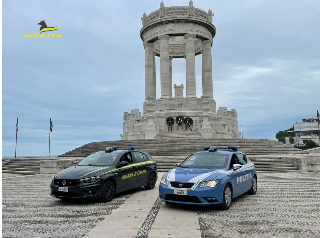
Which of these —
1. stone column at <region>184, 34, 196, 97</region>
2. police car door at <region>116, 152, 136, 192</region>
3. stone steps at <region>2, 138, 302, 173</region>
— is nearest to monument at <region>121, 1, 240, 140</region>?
stone column at <region>184, 34, 196, 97</region>

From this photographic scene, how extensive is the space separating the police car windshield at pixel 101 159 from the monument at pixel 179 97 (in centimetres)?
2413

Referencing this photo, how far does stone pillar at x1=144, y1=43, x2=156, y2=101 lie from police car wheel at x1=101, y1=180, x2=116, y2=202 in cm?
3326

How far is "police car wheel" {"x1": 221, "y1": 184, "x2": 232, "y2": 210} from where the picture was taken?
701 centimetres

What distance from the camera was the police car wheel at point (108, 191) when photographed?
319 inches

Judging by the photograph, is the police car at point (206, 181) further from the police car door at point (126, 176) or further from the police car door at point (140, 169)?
the police car door at point (140, 169)

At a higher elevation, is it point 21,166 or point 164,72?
point 164,72

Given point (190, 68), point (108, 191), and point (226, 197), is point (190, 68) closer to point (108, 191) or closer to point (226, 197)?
point (108, 191)

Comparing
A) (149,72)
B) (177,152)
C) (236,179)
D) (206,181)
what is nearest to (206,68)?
(149,72)

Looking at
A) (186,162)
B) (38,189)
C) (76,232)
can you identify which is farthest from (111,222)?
(38,189)

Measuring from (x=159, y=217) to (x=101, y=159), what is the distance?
12.1 feet

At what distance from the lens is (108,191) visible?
8391mm

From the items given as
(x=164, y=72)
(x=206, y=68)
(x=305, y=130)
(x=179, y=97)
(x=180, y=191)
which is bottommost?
(x=180, y=191)

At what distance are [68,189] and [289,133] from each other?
109m

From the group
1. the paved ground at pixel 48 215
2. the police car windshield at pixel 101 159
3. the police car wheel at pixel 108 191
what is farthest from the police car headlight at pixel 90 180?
the police car windshield at pixel 101 159
